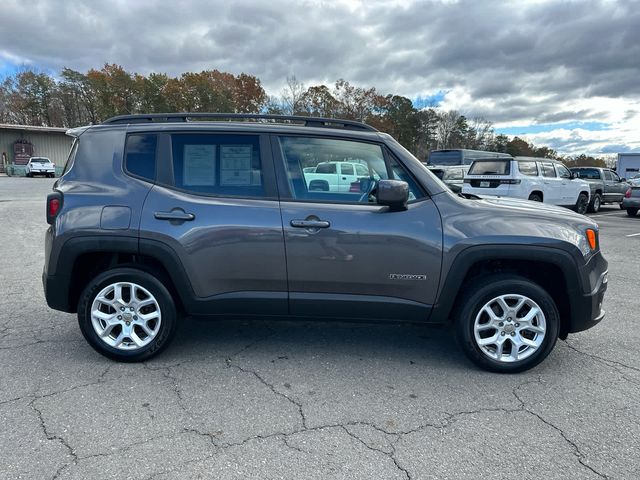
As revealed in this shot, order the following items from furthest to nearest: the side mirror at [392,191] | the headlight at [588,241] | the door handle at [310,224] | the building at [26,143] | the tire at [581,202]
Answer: the building at [26,143] → the tire at [581,202] → the headlight at [588,241] → the door handle at [310,224] → the side mirror at [392,191]

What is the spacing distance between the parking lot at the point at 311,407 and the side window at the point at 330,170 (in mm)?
1360

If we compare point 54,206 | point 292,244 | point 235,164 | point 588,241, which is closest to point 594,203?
point 588,241

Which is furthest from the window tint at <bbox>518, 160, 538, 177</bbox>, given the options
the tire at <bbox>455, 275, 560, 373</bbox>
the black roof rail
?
the black roof rail

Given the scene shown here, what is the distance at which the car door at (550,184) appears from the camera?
12492mm

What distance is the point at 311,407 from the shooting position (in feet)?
9.16

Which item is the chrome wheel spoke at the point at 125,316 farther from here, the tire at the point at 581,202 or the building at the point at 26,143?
the building at the point at 26,143

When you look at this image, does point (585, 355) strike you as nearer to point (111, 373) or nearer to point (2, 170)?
point (111, 373)

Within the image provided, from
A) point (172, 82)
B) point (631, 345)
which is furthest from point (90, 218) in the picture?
point (172, 82)

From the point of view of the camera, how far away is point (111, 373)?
3.20 meters

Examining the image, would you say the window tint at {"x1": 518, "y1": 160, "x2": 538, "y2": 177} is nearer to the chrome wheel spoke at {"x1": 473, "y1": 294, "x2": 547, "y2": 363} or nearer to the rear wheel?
the rear wheel

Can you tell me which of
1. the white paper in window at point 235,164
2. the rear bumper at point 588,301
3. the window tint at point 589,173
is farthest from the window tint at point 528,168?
the white paper in window at point 235,164

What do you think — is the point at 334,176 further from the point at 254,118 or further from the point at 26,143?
the point at 26,143

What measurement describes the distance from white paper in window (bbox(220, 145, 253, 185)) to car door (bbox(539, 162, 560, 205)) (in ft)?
37.9

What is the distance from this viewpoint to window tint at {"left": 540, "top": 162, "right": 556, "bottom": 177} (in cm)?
1258
